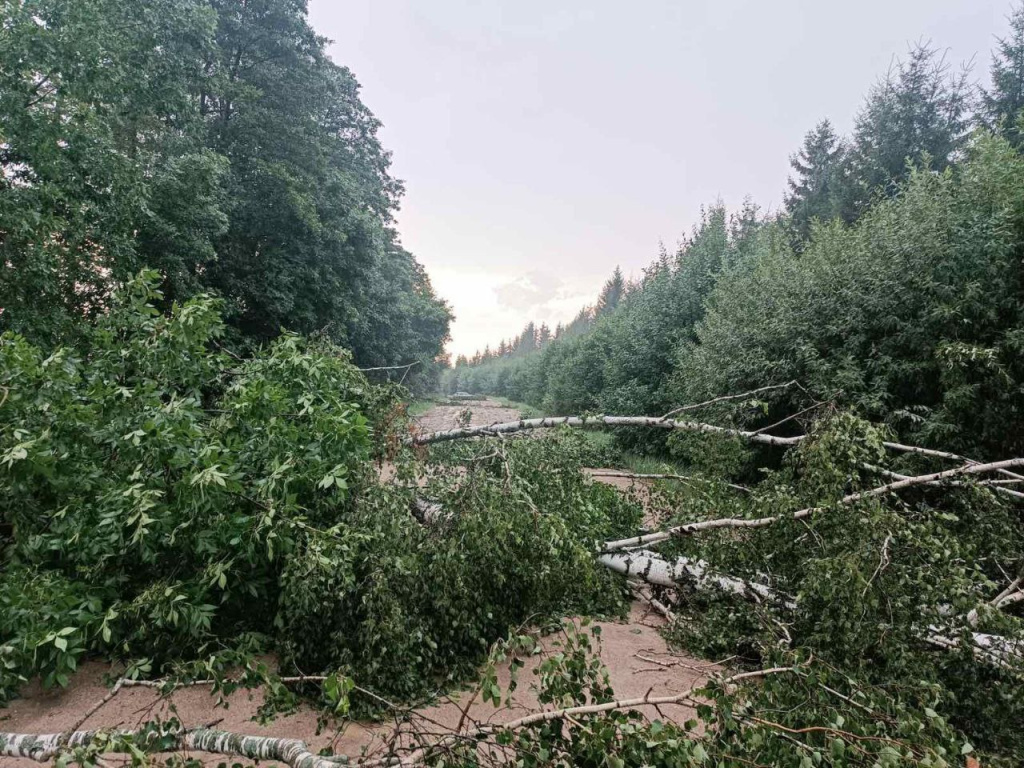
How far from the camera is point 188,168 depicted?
978cm

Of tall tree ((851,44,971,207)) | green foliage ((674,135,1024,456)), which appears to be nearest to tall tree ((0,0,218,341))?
green foliage ((674,135,1024,456))

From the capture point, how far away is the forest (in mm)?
2055

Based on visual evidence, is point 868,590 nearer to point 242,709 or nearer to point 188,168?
point 242,709

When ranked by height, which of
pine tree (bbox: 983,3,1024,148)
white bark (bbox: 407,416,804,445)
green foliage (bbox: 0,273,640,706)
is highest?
pine tree (bbox: 983,3,1024,148)

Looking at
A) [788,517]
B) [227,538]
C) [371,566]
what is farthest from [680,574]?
[227,538]

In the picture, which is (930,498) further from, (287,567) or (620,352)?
(620,352)

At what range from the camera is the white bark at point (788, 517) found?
3438mm

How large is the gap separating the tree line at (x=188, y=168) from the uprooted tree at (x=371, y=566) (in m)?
1.01

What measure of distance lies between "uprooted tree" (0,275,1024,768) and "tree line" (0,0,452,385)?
101cm

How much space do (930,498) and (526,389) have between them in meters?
37.7

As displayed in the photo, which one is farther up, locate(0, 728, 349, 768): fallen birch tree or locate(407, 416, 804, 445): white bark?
locate(407, 416, 804, 445): white bark

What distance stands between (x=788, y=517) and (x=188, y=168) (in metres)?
11.4

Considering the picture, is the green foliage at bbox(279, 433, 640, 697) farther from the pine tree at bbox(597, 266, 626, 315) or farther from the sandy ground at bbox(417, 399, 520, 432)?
the pine tree at bbox(597, 266, 626, 315)

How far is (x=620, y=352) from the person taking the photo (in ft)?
54.5
